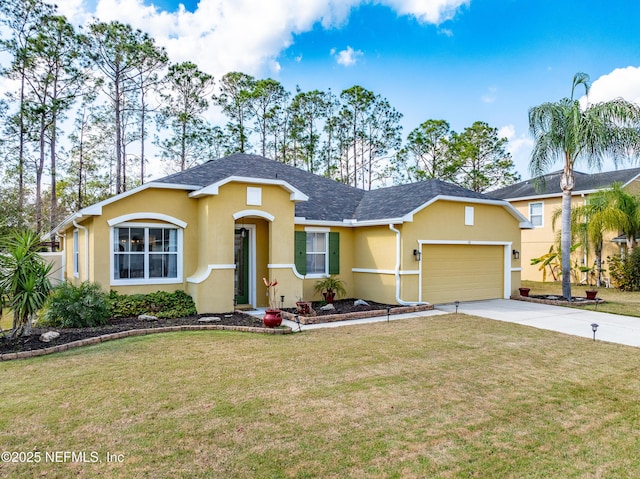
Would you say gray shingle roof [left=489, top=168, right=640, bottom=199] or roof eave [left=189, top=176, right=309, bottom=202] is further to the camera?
gray shingle roof [left=489, top=168, right=640, bottom=199]

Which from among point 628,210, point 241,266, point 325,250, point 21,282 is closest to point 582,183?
point 628,210

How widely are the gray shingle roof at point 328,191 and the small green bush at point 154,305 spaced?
3.39 meters

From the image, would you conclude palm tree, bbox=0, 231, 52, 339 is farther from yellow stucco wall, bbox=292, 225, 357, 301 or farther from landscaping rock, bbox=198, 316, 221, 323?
yellow stucco wall, bbox=292, 225, 357, 301

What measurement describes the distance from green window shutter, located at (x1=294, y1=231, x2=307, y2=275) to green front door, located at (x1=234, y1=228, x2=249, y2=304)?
160 cm

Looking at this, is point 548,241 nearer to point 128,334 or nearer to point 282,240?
point 282,240

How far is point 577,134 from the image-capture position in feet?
43.5

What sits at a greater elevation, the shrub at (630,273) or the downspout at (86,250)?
the downspout at (86,250)

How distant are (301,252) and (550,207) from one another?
16250 millimetres

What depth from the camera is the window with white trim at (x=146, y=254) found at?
11.2m

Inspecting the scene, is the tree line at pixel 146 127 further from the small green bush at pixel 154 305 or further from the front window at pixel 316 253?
the front window at pixel 316 253

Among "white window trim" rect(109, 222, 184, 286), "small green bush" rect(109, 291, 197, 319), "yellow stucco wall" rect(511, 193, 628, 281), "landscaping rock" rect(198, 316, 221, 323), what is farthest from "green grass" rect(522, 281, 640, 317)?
"white window trim" rect(109, 222, 184, 286)

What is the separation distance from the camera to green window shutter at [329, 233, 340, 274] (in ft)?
46.4

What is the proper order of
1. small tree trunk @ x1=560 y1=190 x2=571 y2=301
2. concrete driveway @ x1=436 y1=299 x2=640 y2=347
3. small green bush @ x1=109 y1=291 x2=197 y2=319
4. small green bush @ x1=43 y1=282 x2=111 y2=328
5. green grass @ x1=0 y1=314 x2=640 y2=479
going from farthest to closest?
small tree trunk @ x1=560 y1=190 x2=571 y2=301, small green bush @ x1=109 y1=291 x2=197 y2=319, small green bush @ x1=43 y1=282 x2=111 y2=328, concrete driveway @ x1=436 y1=299 x2=640 y2=347, green grass @ x1=0 y1=314 x2=640 y2=479

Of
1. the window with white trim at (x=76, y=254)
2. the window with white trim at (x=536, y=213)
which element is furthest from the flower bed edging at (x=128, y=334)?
the window with white trim at (x=536, y=213)
